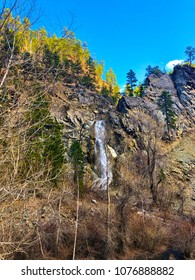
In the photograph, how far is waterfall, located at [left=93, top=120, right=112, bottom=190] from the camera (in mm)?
32253

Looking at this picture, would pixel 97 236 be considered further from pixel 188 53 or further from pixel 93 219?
pixel 188 53

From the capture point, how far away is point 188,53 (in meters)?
77.8

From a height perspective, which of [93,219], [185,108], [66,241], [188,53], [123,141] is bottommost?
[66,241]

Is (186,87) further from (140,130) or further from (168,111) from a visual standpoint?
(140,130)

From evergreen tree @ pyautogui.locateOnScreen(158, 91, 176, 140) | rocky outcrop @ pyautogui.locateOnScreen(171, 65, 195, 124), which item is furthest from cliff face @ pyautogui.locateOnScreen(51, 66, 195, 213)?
evergreen tree @ pyautogui.locateOnScreen(158, 91, 176, 140)

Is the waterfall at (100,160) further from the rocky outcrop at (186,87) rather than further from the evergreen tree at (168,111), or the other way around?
the rocky outcrop at (186,87)

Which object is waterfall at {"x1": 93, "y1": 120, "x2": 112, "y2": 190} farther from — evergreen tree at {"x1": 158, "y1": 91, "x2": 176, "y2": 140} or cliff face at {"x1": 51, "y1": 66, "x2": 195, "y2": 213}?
evergreen tree at {"x1": 158, "y1": 91, "x2": 176, "y2": 140}

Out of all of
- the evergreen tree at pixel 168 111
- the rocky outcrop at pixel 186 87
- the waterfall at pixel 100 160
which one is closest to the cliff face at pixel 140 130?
the rocky outcrop at pixel 186 87

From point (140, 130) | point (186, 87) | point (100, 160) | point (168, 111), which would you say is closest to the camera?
point (100, 160)

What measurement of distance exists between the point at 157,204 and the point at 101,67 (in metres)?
71.8

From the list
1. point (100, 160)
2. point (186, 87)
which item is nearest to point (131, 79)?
point (186, 87)

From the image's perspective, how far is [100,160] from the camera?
35.6 m

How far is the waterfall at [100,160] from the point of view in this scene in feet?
106
